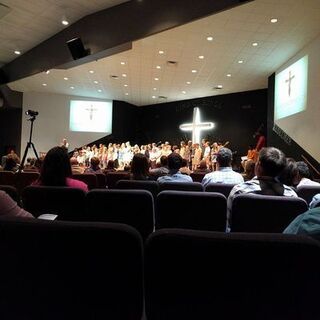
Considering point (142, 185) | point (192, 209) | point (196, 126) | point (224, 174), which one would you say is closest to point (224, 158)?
point (224, 174)

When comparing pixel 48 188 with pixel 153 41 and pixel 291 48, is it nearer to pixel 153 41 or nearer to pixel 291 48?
pixel 153 41

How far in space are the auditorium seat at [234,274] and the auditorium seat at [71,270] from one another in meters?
0.09

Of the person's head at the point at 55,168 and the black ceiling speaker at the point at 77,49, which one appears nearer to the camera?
the person's head at the point at 55,168

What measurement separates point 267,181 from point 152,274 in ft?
5.30

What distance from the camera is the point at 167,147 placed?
14688 millimetres

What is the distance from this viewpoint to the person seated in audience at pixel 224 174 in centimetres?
340

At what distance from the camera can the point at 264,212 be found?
200 cm

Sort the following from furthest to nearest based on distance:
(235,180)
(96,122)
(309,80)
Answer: (96,122), (309,80), (235,180)

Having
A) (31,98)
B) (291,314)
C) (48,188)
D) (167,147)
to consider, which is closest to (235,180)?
(48,188)

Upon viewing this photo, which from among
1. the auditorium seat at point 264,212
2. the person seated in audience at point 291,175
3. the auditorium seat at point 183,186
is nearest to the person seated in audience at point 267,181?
the auditorium seat at point 264,212

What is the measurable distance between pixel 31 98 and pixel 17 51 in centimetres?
530

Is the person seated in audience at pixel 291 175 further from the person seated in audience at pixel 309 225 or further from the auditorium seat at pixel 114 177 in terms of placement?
the auditorium seat at pixel 114 177

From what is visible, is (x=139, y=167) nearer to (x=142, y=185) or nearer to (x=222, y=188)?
(x=142, y=185)

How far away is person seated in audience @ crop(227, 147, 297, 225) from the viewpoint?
2.32 m
